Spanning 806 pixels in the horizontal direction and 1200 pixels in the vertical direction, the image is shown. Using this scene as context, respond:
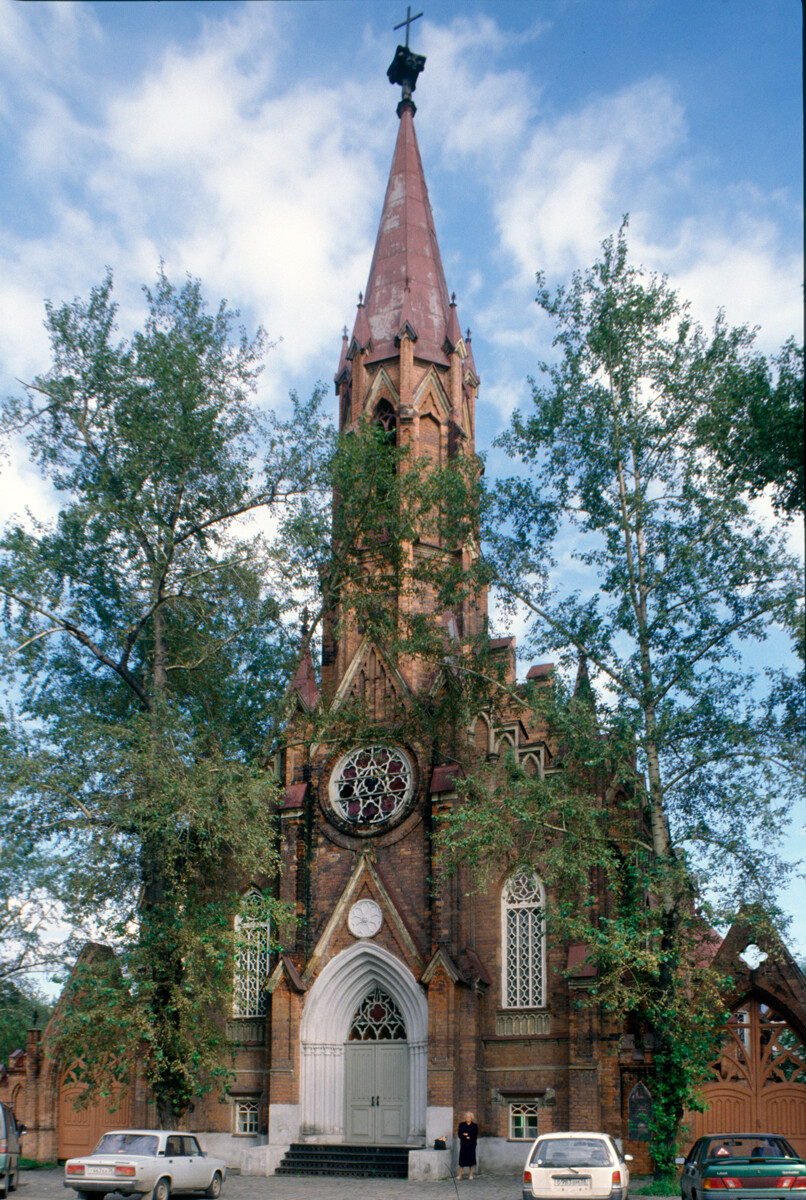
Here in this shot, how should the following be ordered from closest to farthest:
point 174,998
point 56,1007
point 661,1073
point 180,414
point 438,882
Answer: point 661,1073 < point 174,998 < point 180,414 < point 438,882 < point 56,1007

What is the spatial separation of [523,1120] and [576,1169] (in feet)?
28.3

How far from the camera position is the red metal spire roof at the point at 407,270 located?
99.1ft

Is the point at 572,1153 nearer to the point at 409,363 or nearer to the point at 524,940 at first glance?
the point at 524,940

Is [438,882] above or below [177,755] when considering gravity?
below

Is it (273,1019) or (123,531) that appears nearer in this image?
(123,531)

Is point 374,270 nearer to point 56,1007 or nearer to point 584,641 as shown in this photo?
point 584,641

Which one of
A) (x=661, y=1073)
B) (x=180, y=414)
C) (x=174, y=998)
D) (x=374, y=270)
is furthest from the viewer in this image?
(x=374, y=270)

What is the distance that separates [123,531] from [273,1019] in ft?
34.8

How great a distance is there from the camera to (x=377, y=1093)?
23.2 m

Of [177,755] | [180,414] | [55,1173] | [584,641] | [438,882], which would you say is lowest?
[55,1173]

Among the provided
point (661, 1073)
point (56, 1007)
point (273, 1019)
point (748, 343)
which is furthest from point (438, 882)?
point (748, 343)

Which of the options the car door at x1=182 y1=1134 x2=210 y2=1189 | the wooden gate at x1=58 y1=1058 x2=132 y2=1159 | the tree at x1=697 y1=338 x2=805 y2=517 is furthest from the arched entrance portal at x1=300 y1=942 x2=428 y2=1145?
the tree at x1=697 y1=338 x2=805 y2=517

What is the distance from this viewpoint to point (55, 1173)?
23250 millimetres

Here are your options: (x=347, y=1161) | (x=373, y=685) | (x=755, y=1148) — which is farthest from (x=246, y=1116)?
(x=755, y=1148)
